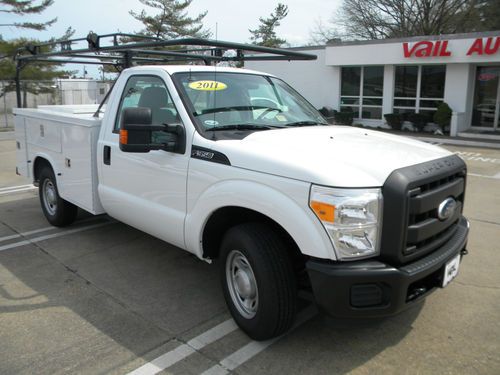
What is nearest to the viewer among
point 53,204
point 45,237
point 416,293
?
point 416,293

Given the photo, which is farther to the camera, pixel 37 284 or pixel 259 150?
pixel 37 284

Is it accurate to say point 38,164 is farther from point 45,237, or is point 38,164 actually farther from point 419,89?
point 419,89

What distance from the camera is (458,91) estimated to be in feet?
61.4

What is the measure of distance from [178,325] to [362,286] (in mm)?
1544

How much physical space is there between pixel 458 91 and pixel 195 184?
698 inches

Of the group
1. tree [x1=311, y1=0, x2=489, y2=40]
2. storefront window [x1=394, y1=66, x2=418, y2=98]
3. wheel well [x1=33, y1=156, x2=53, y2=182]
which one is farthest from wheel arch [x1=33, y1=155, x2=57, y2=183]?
tree [x1=311, y1=0, x2=489, y2=40]

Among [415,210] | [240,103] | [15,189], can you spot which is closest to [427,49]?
[15,189]

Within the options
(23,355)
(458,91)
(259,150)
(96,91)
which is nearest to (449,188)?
(259,150)

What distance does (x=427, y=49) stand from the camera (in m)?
18.6

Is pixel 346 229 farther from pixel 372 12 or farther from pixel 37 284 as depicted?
pixel 372 12

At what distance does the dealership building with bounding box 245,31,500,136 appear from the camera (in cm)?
1816

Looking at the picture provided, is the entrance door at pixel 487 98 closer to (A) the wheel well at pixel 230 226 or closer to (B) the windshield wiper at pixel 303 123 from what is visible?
(B) the windshield wiper at pixel 303 123

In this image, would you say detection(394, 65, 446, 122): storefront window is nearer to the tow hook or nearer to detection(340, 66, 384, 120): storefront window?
detection(340, 66, 384, 120): storefront window

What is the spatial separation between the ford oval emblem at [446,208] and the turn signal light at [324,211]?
0.88m
